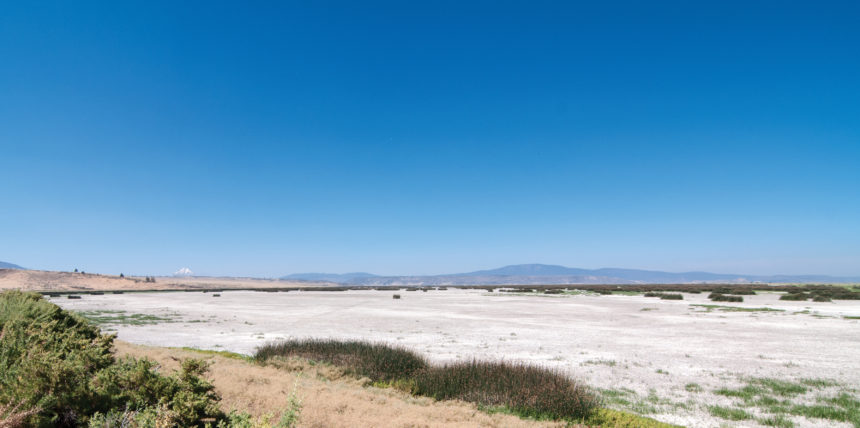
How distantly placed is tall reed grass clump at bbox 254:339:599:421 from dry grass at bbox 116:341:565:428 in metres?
0.60

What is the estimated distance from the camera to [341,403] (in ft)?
24.2

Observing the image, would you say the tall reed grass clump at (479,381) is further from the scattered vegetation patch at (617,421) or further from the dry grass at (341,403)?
the dry grass at (341,403)

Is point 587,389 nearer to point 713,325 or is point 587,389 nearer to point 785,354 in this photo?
point 785,354

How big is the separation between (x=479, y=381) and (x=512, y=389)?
2.68ft

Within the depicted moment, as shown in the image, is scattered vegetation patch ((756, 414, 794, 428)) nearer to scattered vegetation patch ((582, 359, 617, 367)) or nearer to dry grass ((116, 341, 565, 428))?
dry grass ((116, 341, 565, 428))

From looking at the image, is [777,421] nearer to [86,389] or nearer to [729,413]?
[729,413]

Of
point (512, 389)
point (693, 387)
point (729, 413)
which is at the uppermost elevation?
point (512, 389)

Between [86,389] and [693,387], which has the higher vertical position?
[86,389]

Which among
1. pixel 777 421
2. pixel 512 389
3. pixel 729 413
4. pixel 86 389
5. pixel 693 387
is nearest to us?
pixel 86 389

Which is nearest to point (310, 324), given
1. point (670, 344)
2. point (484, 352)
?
point (484, 352)

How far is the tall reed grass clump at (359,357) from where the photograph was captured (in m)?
10.8

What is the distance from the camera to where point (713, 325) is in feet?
88.0

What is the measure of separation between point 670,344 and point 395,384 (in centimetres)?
1573

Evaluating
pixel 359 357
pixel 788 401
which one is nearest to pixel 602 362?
pixel 788 401
